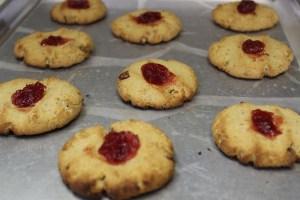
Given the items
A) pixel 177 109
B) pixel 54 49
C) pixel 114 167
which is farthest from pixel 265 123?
pixel 54 49

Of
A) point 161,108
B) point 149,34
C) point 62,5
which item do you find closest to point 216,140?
point 161,108

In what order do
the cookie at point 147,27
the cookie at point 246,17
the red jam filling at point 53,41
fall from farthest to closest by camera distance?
the cookie at point 246,17 < the cookie at point 147,27 < the red jam filling at point 53,41

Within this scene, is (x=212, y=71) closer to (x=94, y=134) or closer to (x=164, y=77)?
(x=164, y=77)

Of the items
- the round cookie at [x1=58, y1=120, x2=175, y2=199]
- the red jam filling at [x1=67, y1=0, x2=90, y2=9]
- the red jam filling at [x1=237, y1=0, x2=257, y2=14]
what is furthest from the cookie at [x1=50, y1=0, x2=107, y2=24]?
the round cookie at [x1=58, y1=120, x2=175, y2=199]

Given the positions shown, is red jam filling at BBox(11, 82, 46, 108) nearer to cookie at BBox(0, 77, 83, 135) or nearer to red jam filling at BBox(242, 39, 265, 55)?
cookie at BBox(0, 77, 83, 135)

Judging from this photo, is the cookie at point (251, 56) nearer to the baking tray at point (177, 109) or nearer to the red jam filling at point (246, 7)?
the baking tray at point (177, 109)

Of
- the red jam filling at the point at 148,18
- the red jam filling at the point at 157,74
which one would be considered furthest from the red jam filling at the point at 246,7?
the red jam filling at the point at 157,74
